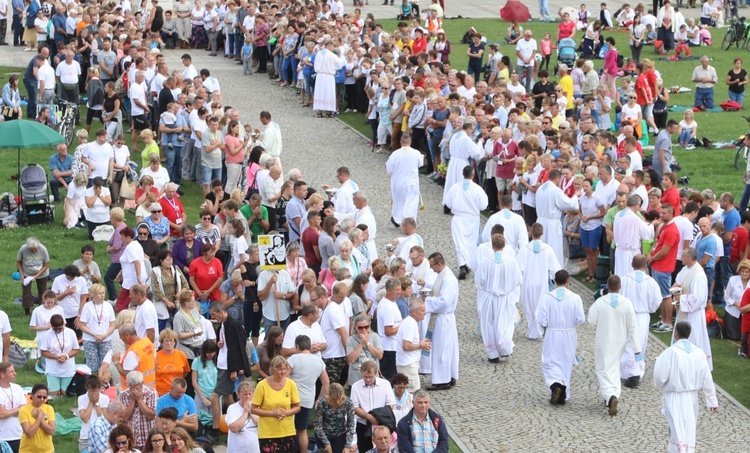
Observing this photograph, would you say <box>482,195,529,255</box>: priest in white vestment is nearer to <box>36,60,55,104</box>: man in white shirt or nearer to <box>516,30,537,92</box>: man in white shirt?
<box>36,60,55,104</box>: man in white shirt

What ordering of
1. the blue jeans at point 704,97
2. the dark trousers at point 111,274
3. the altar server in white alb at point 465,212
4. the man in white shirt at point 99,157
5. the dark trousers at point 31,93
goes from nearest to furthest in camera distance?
the dark trousers at point 111,274 < the altar server in white alb at point 465,212 < the man in white shirt at point 99,157 < the dark trousers at point 31,93 < the blue jeans at point 704,97

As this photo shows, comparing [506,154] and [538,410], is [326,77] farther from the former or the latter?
[538,410]

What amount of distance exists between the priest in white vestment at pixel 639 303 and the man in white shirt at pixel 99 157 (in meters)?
10.0

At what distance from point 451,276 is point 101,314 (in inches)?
170

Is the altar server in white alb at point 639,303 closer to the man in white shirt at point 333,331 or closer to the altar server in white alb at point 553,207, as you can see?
the altar server in white alb at point 553,207

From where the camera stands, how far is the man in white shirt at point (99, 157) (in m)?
22.8

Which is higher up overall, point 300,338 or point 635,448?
point 300,338

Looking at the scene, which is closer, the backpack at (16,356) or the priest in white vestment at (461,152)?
the backpack at (16,356)

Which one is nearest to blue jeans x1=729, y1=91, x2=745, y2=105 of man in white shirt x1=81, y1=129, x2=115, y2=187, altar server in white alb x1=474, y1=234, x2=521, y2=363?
man in white shirt x1=81, y1=129, x2=115, y2=187

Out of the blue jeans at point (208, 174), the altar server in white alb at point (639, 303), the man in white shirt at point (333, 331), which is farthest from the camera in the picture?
the blue jeans at point (208, 174)

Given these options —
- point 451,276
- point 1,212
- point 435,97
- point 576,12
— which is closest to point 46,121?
point 1,212

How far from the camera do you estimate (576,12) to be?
43.0 meters

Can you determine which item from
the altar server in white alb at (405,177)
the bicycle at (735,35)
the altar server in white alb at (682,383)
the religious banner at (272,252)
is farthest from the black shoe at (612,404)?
the bicycle at (735,35)

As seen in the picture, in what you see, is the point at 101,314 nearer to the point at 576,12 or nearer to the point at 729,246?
the point at 729,246
